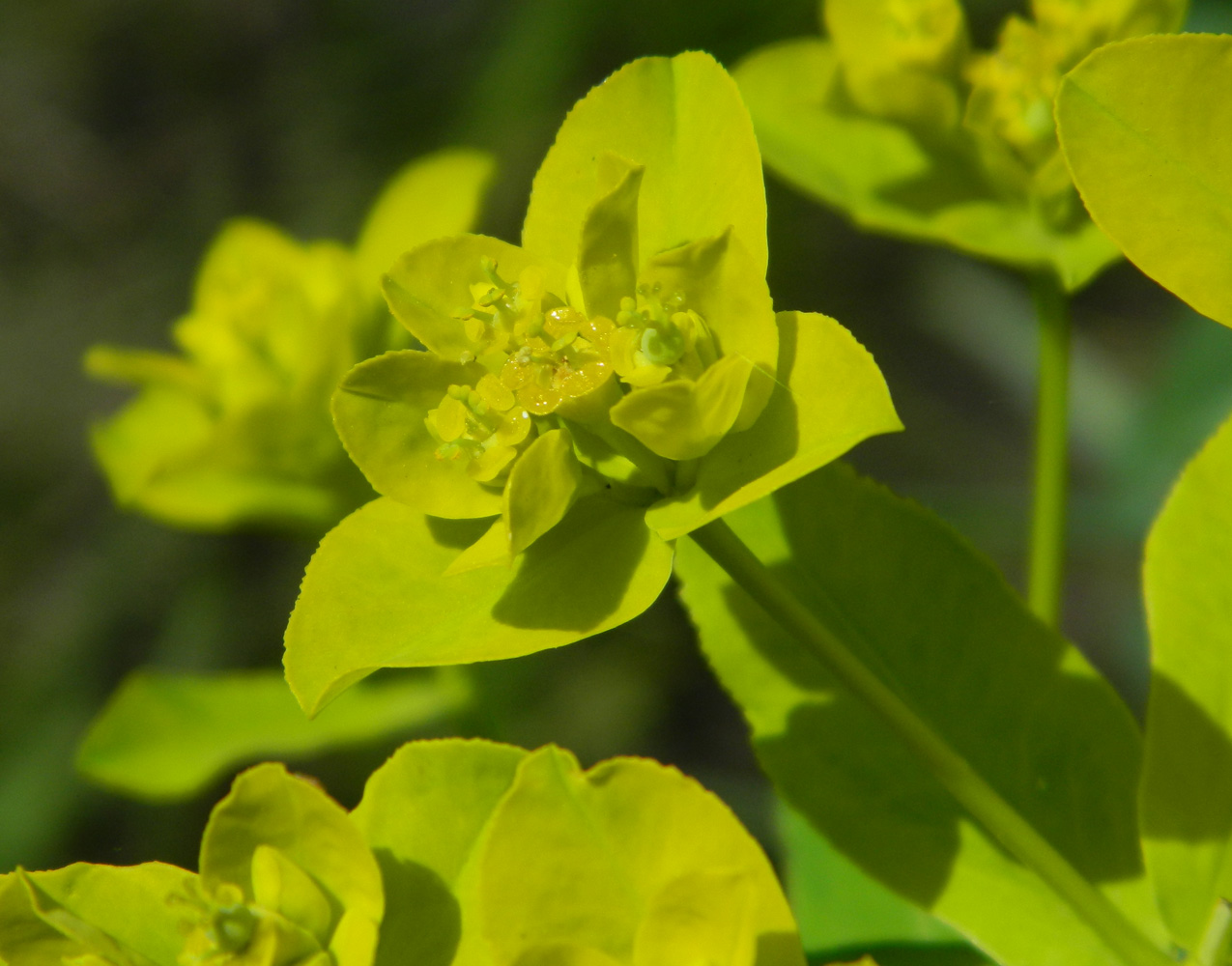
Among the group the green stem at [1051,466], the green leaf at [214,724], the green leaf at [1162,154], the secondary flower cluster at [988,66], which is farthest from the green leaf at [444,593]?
the green leaf at [214,724]

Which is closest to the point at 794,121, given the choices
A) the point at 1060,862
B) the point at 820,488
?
the point at 820,488

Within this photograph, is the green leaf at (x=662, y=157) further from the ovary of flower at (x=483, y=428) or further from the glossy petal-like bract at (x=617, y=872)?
the glossy petal-like bract at (x=617, y=872)

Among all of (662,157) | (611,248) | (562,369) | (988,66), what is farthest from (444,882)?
(988,66)

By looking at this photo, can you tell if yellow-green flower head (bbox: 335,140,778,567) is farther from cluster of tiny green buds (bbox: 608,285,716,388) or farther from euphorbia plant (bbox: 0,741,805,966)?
euphorbia plant (bbox: 0,741,805,966)

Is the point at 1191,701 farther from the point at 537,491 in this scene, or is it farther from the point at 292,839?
the point at 292,839

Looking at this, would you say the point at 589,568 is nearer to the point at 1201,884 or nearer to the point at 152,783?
the point at 1201,884

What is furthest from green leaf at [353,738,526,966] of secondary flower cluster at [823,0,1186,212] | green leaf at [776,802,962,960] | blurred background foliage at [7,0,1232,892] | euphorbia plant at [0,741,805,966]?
blurred background foliage at [7,0,1232,892]
